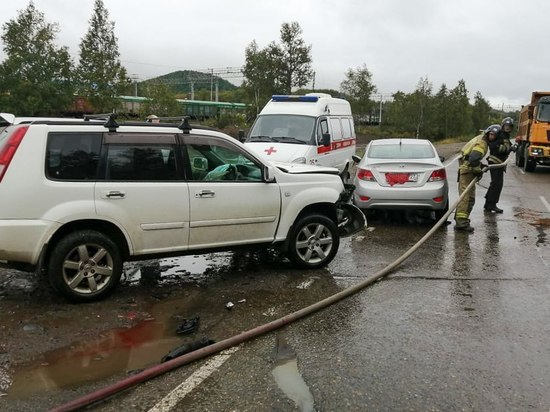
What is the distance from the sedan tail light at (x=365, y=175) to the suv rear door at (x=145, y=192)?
4564 millimetres

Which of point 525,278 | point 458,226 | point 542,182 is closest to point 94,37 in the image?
point 542,182

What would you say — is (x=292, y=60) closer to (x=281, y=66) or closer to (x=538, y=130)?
(x=281, y=66)

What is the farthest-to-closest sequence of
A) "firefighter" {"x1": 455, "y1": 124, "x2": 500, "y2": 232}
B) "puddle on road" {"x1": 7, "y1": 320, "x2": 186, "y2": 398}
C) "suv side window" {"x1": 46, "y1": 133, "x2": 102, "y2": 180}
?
"firefighter" {"x1": 455, "y1": 124, "x2": 500, "y2": 232}, "suv side window" {"x1": 46, "y1": 133, "x2": 102, "y2": 180}, "puddle on road" {"x1": 7, "y1": 320, "x2": 186, "y2": 398}

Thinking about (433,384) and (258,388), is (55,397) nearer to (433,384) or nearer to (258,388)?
(258,388)

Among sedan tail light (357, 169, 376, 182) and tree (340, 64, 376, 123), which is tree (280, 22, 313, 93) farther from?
sedan tail light (357, 169, 376, 182)

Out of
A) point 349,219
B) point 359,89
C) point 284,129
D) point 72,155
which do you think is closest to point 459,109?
point 359,89

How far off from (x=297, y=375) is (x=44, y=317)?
252cm

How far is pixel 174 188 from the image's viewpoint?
17.8 feet

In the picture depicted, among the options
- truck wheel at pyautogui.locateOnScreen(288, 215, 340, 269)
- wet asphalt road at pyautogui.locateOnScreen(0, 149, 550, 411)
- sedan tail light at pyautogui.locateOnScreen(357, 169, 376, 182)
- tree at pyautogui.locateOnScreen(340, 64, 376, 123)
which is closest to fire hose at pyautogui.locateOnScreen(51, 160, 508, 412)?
wet asphalt road at pyautogui.locateOnScreen(0, 149, 550, 411)

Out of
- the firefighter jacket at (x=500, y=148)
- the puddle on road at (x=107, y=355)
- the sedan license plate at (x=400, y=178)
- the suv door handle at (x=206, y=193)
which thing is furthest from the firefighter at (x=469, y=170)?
the puddle on road at (x=107, y=355)

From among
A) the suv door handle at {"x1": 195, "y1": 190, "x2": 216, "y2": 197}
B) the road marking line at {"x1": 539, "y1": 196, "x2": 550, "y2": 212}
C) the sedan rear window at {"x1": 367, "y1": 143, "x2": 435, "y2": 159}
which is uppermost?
the sedan rear window at {"x1": 367, "y1": 143, "x2": 435, "y2": 159}

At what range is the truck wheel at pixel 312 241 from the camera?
632 cm

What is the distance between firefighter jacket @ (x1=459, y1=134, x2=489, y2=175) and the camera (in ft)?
29.1

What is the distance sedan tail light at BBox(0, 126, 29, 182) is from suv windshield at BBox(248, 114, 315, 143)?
23.5 feet
